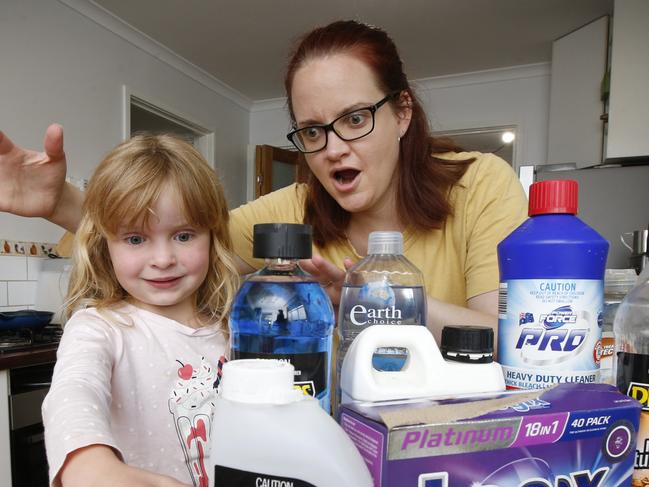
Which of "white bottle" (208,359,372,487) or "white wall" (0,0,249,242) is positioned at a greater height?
"white wall" (0,0,249,242)

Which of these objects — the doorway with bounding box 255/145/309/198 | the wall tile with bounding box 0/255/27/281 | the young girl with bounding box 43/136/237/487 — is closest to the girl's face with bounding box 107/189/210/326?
the young girl with bounding box 43/136/237/487

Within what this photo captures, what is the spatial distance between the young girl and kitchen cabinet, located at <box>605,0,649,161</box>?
2.59 meters

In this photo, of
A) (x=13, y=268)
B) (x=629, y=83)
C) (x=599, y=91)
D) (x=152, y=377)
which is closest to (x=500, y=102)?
(x=599, y=91)

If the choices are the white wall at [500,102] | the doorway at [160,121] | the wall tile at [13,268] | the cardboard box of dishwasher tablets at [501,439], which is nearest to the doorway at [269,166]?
the doorway at [160,121]

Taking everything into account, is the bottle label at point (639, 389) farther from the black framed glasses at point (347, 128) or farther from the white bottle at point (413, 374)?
the black framed glasses at point (347, 128)

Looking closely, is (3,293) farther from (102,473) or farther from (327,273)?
(102,473)

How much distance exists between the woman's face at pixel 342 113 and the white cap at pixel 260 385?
64 centimetres

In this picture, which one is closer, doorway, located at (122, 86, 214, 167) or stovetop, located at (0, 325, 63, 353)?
stovetop, located at (0, 325, 63, 353)

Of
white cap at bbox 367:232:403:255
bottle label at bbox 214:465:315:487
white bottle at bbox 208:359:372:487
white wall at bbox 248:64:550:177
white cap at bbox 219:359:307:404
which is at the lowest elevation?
bottle label at bbox 214:465:315:487

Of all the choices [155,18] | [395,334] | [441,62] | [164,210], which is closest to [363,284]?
[395,334]

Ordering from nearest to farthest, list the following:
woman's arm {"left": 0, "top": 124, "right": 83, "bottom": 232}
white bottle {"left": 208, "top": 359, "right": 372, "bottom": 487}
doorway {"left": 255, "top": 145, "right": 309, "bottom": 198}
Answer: white bottle {"left": 208, "top": 359, "right": 372, "bottom": 487}, woman's arm {"left": 0, "top": 124, "right": 83, "bottom": 232}, doorway {"left": 255, "top": 145, "right": 309, "bottom": 198}

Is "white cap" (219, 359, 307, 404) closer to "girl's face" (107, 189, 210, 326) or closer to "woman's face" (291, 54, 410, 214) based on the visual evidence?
"girl's face" (107, 189, 210, 326)

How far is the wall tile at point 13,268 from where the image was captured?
2.17 metres

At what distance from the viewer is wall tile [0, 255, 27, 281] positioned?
Answer: 217cm
